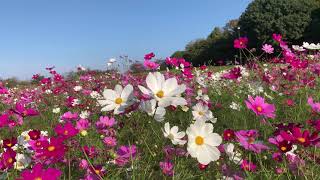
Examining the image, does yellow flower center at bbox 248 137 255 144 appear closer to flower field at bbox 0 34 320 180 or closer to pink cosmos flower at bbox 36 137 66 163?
flower field at bbox 0 34 320 180

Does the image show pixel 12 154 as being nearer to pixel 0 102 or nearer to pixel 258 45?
pixel 0 102

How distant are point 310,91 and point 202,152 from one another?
4.00m

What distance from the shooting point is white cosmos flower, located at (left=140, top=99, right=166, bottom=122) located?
5.35 feet

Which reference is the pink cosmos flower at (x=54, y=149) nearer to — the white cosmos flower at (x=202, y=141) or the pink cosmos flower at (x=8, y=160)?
the pink cosmos flower at (x=8, y=160)

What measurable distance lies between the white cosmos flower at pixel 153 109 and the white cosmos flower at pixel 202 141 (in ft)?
0.37

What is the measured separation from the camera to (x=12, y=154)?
195 centimetres

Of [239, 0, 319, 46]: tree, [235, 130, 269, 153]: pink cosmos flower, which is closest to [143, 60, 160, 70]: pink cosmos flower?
[235, 130, 269, 153]: pink cosmos flower

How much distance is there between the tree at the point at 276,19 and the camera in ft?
88.6

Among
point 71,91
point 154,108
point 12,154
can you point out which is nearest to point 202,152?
point 154,108

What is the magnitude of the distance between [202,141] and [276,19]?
27490 millimetres

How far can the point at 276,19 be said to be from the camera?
2797 centimetres

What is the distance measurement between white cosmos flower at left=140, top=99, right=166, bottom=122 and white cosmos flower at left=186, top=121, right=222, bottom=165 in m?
0.11

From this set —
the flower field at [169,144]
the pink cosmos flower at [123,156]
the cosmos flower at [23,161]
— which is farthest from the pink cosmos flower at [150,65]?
the pink cosmos flower at [123,156]

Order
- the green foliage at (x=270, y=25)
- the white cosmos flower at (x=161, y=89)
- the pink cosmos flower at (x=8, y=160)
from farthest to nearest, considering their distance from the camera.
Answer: the green foliage at (x=270, y=25) → the pink cosmos flower at (x=8, y=160) → the white cosmos flower at (x=161, y=89)
